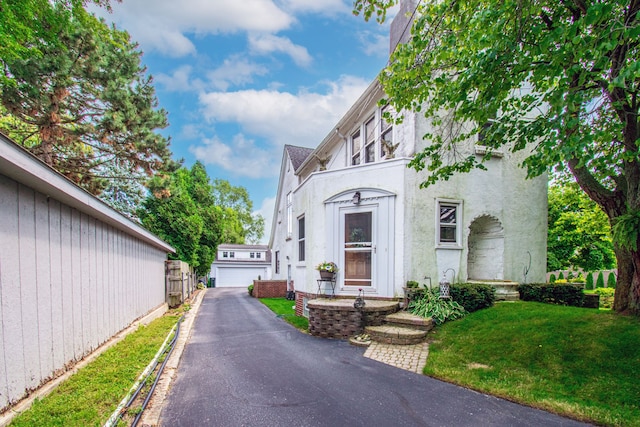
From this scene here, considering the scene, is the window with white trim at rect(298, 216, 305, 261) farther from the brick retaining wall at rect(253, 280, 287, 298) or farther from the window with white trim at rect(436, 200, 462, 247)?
the brick retaining wall at rect(253, 280, 287, 298)

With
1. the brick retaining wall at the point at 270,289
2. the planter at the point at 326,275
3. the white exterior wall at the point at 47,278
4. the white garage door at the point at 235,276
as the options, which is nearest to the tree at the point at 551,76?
the planter at the point at 326,275

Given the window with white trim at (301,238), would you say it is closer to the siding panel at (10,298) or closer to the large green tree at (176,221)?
the siding panel at (10,298)

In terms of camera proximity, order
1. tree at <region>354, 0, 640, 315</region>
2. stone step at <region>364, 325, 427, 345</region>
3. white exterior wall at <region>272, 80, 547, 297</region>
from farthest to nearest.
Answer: white exterior wall at <region>272, 80, 547, 297</region>
stone step at <region>364, 325, 427, 345</region>
tree at <region>354, 0, 640, 315</region>

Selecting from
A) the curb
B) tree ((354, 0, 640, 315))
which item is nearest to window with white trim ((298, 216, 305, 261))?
the curb

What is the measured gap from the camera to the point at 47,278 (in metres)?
3.56

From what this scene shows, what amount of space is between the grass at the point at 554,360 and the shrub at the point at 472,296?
0.78 m

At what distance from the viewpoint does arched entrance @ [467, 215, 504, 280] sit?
8.12m

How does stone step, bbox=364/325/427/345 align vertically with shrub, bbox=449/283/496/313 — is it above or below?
below

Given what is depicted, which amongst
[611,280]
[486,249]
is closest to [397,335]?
[486,249]

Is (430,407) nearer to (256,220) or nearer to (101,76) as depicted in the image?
(101,76)

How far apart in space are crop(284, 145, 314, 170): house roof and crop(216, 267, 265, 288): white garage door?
20.0 m

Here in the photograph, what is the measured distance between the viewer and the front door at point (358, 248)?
7.75 m

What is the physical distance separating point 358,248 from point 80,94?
33.3ft

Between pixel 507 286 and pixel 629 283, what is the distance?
2.67 m
